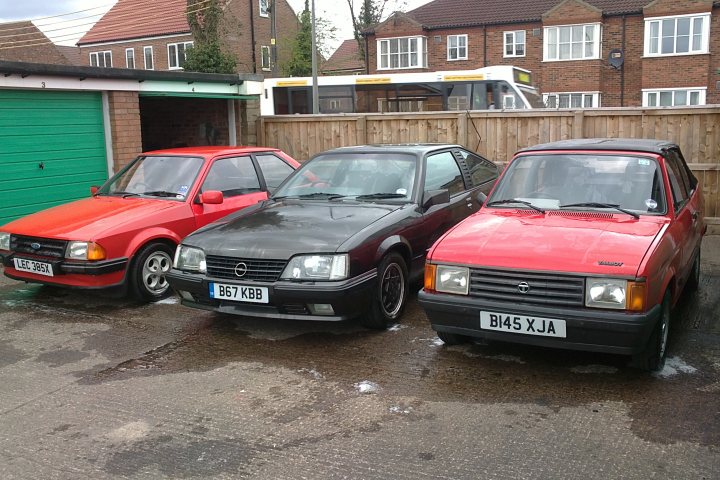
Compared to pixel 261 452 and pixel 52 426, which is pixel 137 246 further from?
pixel 261 452

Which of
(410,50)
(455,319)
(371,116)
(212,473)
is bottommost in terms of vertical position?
(212,473)

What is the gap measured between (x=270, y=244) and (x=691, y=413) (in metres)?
3.20

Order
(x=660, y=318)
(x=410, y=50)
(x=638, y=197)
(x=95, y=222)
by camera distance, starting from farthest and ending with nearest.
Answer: (x=410, y=50) < (x=95, y=222) < (x=638, y=197) < (x=660, y=318)

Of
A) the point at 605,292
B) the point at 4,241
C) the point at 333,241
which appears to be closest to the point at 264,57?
the point at 4,241

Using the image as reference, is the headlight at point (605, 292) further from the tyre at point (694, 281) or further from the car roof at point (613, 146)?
the tyre at point (694, 281)

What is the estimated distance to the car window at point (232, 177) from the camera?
7781 millimetres

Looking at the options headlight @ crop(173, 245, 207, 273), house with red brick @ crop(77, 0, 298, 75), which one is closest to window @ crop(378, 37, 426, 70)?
house with red brick @ crop(77, 0, 298, 75)

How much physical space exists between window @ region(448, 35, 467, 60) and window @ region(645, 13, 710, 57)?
9314 mm

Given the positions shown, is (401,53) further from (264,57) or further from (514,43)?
(264,57)

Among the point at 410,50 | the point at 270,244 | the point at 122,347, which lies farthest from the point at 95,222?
the point at 410,50

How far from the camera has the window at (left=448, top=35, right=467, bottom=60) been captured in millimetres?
37812

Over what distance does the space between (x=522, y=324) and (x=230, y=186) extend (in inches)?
176

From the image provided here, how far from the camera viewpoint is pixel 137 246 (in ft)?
22.5

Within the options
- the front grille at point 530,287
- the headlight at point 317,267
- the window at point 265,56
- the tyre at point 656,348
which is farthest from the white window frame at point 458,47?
the front grille at point 530,287
